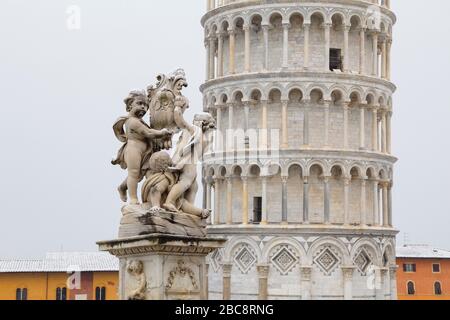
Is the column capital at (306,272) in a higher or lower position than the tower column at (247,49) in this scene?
lower

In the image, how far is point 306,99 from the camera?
39156 millimetres

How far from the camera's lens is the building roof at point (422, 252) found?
70.4 meters

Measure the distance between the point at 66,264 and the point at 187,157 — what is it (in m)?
60.5

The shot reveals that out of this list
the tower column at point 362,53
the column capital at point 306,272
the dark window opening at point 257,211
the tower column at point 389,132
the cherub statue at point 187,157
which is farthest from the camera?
the tower column at point 389,132

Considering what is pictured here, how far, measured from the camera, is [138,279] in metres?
8.77

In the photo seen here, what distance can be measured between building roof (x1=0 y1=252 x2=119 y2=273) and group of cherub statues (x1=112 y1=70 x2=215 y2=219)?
55729 millimetres

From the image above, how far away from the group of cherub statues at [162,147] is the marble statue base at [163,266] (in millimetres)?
421

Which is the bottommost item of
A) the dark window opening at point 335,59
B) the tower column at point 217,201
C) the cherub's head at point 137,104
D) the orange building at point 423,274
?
the orange building at point 423,274

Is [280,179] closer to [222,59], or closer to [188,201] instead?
[222,59]

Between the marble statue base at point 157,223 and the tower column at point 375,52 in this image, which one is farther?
the tower column at point 375,52

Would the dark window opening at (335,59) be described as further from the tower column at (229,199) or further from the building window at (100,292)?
the building window at (100,292)

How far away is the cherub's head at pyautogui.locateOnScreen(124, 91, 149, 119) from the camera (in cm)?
921

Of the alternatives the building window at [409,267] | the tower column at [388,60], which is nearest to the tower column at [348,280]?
the tower column at [388,60]
